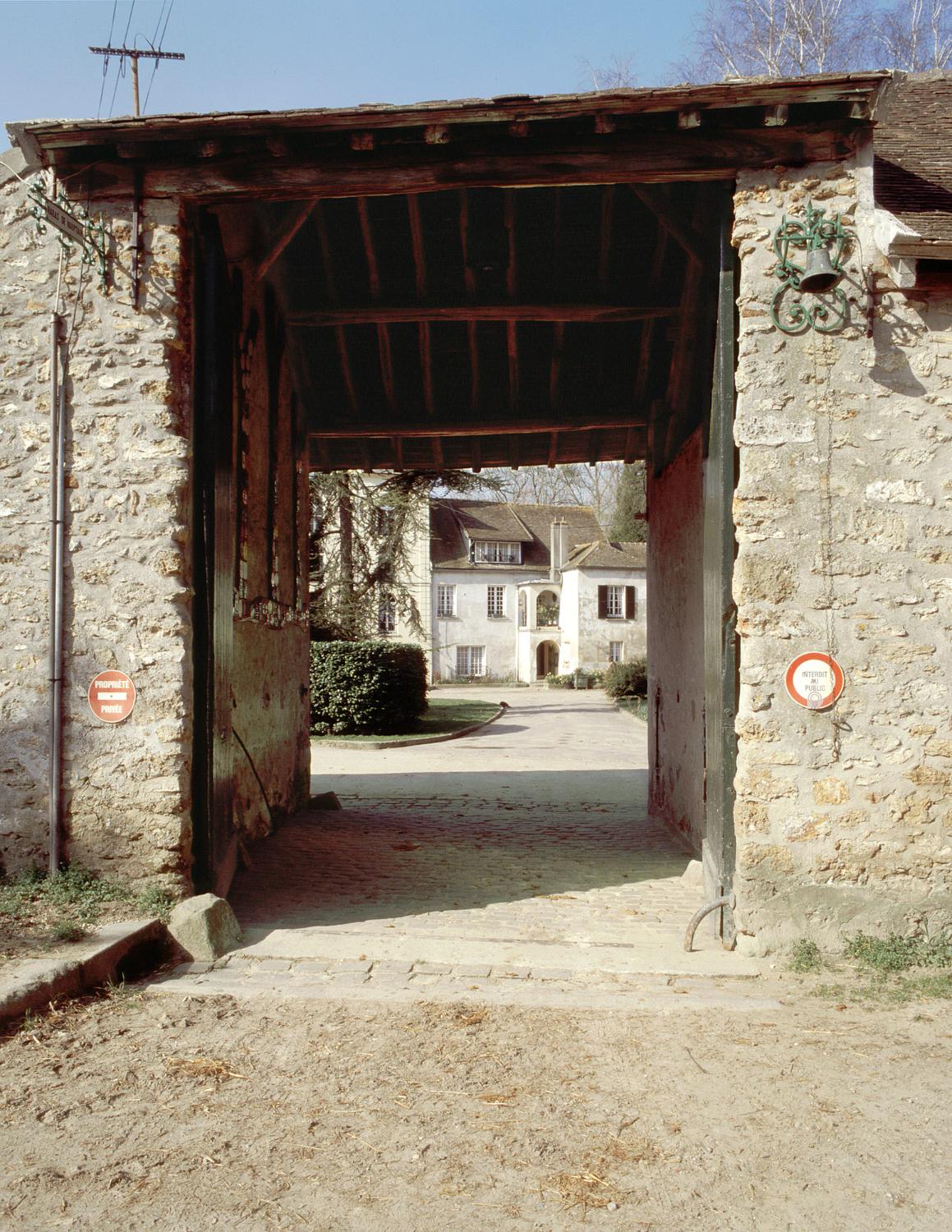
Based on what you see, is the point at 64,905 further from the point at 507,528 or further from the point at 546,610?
the point at 507,528

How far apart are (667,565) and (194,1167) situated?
305 inches

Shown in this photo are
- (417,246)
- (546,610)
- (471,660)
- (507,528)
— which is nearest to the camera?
(417,246)

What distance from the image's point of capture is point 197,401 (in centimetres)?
607

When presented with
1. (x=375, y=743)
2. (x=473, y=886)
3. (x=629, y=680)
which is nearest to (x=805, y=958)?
(x=473, y=886)

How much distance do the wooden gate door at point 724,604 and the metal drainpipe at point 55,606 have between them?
392cm

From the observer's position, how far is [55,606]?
5.70m

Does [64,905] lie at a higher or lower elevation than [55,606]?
lower

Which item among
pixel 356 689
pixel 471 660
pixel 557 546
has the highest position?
pixel 557 546

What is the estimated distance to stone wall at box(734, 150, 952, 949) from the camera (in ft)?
17.3

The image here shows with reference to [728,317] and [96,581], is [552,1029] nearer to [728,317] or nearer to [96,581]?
[96,581]

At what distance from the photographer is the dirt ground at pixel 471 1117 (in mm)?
2945

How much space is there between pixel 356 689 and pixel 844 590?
1502 centimetres

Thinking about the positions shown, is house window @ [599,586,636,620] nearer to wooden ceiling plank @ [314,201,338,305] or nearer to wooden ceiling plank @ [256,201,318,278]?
wooden ceiling plank @ [314,201,338,305]

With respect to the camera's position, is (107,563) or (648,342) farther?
(648,342)
